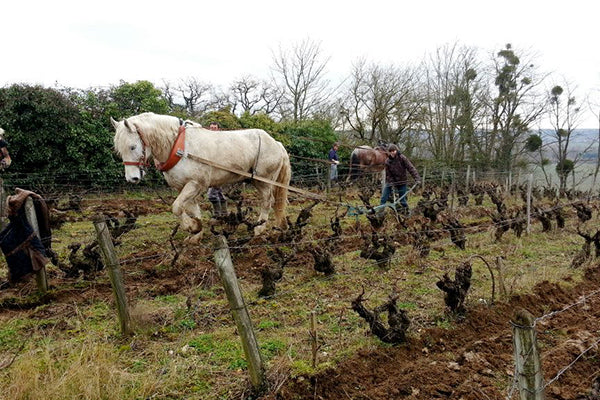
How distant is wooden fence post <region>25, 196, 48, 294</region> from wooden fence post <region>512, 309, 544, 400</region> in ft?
15.0

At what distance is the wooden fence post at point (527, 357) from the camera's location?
2.04 metres

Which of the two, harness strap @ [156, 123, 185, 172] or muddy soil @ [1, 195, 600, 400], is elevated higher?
harness strap @ [156, 123, 185, 172]

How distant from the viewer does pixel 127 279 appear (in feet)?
17.1

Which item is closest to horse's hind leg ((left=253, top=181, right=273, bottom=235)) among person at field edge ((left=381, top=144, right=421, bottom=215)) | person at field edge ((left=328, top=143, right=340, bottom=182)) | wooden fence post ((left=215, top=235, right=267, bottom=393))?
person at field edge ((left=381, top=144, right=421, bottom=215))

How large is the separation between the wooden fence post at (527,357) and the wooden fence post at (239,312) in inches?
64.6

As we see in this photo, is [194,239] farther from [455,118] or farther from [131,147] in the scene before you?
[455,118]

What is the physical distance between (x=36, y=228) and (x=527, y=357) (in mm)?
4673

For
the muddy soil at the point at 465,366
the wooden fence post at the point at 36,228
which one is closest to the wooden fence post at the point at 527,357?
the muddy soil at the point at 465,366

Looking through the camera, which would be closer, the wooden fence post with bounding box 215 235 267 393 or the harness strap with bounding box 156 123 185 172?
the wooden fence post with bounding box 215 235 267 393

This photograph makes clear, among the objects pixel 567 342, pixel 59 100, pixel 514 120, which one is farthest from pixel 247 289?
pixel 514 120

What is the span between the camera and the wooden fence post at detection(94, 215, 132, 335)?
355 cm

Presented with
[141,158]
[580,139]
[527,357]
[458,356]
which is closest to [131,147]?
[141,158]

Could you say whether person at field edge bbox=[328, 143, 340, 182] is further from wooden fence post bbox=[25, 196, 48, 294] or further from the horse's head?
wooden fence post bbox=[25, 196, 48, 294]

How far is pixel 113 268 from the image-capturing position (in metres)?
3.61
